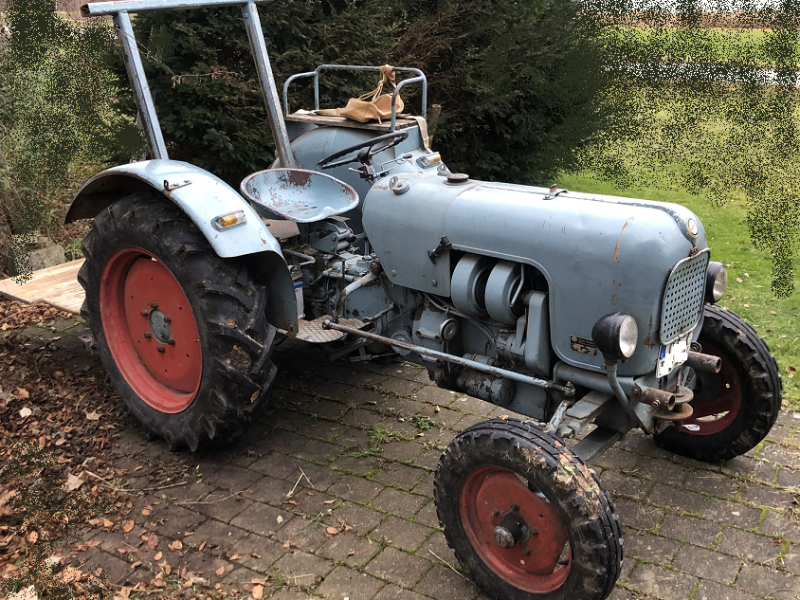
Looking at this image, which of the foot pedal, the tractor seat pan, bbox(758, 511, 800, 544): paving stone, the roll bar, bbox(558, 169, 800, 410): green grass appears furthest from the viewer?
bbox(558, 169, 800, 410): green grass

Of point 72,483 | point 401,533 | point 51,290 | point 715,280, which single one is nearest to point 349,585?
point 401,533

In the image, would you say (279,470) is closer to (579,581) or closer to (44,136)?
(579,581)

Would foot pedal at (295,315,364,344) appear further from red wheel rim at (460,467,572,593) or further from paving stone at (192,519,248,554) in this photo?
red wheel rim at (460,467,572,593)

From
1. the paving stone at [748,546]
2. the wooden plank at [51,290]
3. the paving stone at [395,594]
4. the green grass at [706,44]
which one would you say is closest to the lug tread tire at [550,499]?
the paving stone at [395,594]

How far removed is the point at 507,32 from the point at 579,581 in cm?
549

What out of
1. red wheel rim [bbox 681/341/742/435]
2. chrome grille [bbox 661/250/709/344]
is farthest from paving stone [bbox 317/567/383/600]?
red wheel rim [bbox 681/341/742/435]

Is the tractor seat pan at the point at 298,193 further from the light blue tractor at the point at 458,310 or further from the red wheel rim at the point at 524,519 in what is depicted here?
the red wheel rim at the point at 524,519

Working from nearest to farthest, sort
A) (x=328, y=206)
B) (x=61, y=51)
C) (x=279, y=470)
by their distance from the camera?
(x=279, y=470) → (x=328, y=206) → (x=61, y=51)

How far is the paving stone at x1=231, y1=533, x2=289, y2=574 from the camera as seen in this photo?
2.66 m

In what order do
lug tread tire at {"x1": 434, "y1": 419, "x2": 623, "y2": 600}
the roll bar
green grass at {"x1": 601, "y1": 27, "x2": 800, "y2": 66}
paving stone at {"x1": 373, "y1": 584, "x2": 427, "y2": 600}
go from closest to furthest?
1. lug tread tire at {"x1": 434, "y1": 419, "x2": 623, "y2": 600}
2. paving stone at {"x1": 373, "y1": 584, "x2": 427, "y2": 600}
3. green grass at {"x1": 601, "y1": 27, "x2": 800, "y2": 66}
4. the roll bar

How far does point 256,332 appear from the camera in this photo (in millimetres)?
3010

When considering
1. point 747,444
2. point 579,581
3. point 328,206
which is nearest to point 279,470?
point 328,206

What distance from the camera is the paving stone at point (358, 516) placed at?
9.36 ft

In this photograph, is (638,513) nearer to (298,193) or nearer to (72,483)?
(298,193)
